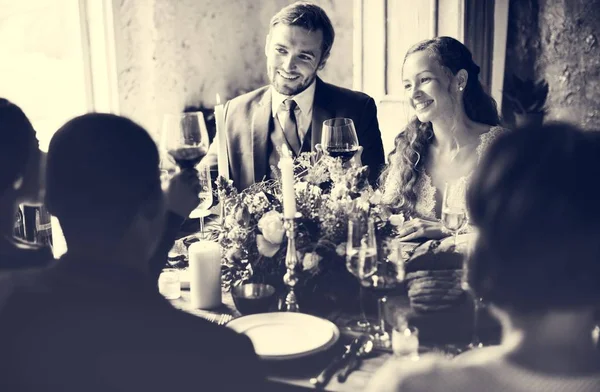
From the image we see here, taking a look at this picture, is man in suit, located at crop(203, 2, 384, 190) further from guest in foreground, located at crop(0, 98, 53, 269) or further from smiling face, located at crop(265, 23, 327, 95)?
guest in foreground, located at crop(0, 98, 53, 269)

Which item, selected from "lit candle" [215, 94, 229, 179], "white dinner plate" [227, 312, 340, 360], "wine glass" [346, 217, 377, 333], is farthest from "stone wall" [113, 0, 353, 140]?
"wine glass" [346, 217, 377, 333]

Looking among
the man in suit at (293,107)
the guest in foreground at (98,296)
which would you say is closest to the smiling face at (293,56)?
the man in suit at (293,107)

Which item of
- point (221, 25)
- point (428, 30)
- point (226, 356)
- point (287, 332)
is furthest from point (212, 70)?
point (226, 356)

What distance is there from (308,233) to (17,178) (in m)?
0.91

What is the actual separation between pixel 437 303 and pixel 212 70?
109 inches

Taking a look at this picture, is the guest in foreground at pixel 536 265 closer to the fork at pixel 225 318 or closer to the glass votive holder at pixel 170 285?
the fork at pixel 225 318

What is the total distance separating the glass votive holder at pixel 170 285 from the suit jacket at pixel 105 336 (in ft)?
1.50

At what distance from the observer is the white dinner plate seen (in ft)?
4.41

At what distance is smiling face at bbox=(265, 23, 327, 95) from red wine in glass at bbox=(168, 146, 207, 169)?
115cm

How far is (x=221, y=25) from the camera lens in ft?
13.1

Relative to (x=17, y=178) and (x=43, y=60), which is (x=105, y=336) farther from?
(x=43, y=60)

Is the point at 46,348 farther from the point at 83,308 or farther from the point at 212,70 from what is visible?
the point at 212,70

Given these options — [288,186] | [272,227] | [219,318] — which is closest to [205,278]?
[219,318]

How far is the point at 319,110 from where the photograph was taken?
110 inches
